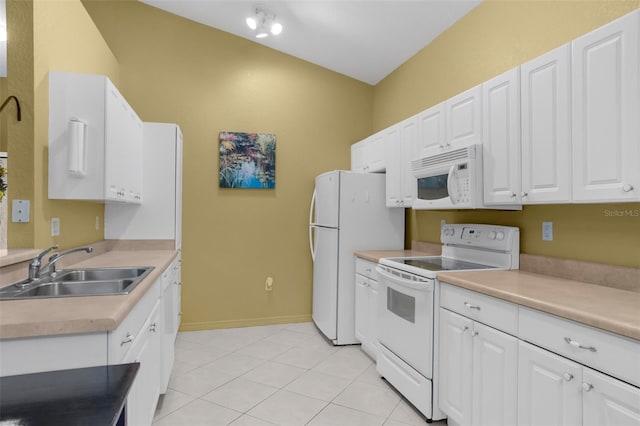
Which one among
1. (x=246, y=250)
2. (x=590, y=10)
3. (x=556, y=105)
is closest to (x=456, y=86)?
(x=590, y=10)

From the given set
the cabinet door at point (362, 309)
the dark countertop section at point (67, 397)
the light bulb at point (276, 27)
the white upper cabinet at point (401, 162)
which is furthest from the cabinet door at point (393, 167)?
the dark countertop section at point (67, 397)

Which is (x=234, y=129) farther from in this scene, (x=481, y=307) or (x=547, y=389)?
(x=547, y=389)

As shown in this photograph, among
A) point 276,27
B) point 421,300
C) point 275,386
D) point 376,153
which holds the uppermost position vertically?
point 276,27

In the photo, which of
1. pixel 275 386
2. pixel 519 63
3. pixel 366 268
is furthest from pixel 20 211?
pixel 519 63

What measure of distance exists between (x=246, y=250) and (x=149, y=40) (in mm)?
2464

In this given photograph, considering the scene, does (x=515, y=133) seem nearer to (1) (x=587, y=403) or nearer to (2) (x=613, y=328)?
(2) (x=613, y=328)

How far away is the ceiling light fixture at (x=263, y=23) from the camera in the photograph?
355 cm

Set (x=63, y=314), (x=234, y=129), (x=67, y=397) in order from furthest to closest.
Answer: (x=234, y=129) → (x=63, y=314) → (x=67, y=397)

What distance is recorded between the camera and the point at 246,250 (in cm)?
425

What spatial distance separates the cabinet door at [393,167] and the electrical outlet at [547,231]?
132cm

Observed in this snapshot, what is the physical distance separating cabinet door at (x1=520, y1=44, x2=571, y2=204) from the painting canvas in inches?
110

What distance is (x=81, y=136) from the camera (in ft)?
6.64

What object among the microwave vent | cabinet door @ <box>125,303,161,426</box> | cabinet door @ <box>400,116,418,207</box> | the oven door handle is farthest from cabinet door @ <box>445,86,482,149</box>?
cabinet door @ <box>125,303,161,426</box>

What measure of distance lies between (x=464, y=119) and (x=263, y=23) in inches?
88.9
